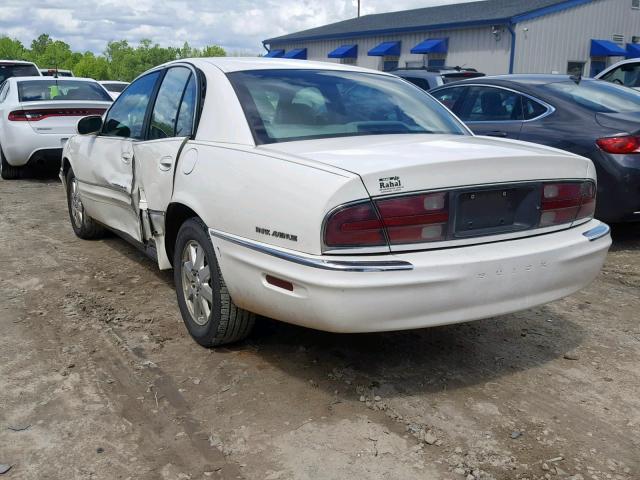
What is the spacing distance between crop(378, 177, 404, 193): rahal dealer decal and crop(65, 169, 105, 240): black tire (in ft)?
13.1

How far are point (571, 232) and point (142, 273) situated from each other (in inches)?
128

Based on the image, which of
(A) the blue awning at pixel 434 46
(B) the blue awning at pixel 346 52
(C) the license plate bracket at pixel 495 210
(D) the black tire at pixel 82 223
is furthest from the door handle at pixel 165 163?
(B) the blue awning at pixel 346 52

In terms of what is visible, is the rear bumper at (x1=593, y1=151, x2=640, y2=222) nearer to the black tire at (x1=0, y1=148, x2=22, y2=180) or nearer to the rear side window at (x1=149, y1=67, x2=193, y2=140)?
the rear side window at (x1=149, y1=67, x2=193, y2=140)

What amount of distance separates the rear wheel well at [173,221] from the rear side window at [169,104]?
0.49 metres

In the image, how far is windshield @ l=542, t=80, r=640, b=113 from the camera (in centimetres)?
612

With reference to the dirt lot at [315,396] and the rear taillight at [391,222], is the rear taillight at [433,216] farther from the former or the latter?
the dirt lot at [315,396]

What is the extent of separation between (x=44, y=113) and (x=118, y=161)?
563 cm

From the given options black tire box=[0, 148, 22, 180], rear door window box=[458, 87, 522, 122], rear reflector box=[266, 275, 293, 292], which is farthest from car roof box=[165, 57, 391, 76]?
black tire box=[0, 148, 22, 180]

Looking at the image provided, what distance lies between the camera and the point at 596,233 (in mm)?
3471

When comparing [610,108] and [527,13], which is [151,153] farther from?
[527,13]

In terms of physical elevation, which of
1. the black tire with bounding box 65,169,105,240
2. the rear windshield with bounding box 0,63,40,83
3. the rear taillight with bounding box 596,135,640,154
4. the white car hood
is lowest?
the black tire with bounding box 65,169,105,240

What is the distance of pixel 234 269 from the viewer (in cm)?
326

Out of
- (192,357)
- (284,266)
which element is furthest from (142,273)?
(284,266)

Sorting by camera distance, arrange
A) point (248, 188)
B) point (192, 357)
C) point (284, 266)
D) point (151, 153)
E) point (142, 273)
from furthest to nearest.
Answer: point (142, 273) → point (151, 153) → point (192, 357) → point (248, 188) → point (284, 266)
